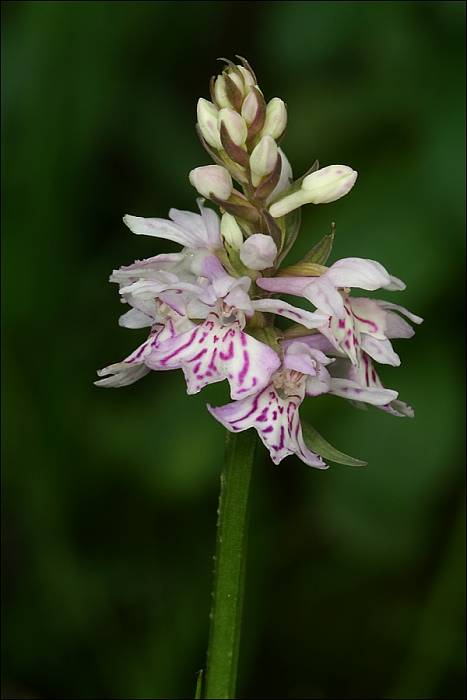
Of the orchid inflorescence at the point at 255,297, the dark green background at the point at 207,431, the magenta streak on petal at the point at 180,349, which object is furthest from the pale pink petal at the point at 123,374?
the dark green background at the point at 207,431

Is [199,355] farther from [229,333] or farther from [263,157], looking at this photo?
[263,157]

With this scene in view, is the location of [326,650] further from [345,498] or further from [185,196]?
[185,196]

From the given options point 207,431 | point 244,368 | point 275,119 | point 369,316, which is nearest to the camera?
point 244,368

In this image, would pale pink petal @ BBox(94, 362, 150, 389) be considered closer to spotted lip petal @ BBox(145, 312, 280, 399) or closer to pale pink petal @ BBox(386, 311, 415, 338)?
spotted lip petal @ BBox(145, 312, 280, 399)

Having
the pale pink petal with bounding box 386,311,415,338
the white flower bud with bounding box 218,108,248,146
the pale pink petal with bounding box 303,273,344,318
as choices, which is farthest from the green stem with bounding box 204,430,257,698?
the white flower bud with bounding box 218,108,248,146

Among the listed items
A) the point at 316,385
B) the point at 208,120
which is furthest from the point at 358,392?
the point at 208,120

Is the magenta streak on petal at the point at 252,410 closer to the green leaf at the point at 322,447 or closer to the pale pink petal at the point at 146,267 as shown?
the green leaf at the point at 322,447

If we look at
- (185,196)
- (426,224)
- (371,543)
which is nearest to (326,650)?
(371,543)
